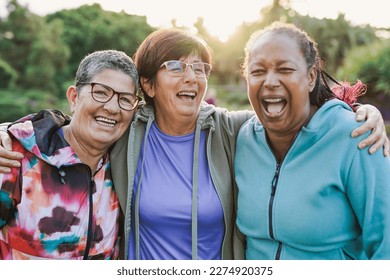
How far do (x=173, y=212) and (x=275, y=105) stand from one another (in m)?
0.98

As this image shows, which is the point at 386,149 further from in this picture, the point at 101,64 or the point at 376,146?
the point at 101,64

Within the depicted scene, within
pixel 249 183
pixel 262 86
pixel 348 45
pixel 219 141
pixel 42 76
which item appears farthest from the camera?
pixel 348 45

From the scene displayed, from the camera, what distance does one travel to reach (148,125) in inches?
119

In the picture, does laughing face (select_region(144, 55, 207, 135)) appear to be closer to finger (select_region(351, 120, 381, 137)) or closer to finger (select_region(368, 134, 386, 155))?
finger (select_region(351, 120, 381, 137))

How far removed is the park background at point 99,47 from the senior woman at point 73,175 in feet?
16.7

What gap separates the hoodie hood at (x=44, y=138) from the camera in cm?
258

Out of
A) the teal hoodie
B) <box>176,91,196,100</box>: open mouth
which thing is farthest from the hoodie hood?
the teal hoodie

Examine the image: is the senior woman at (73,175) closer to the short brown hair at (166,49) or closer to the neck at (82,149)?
the neck at (82,149)

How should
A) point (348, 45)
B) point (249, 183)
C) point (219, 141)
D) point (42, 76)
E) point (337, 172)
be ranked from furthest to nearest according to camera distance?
1. point (348, 45)
2. point (42, 76)
3. point (219, 141)
4. point (249, 183)
5. point (337, 172)

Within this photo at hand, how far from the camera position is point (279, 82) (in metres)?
2.48

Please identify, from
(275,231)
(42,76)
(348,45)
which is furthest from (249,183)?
(348,45)

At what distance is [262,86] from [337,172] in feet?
2.20

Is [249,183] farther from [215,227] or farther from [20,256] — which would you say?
[20,256]
